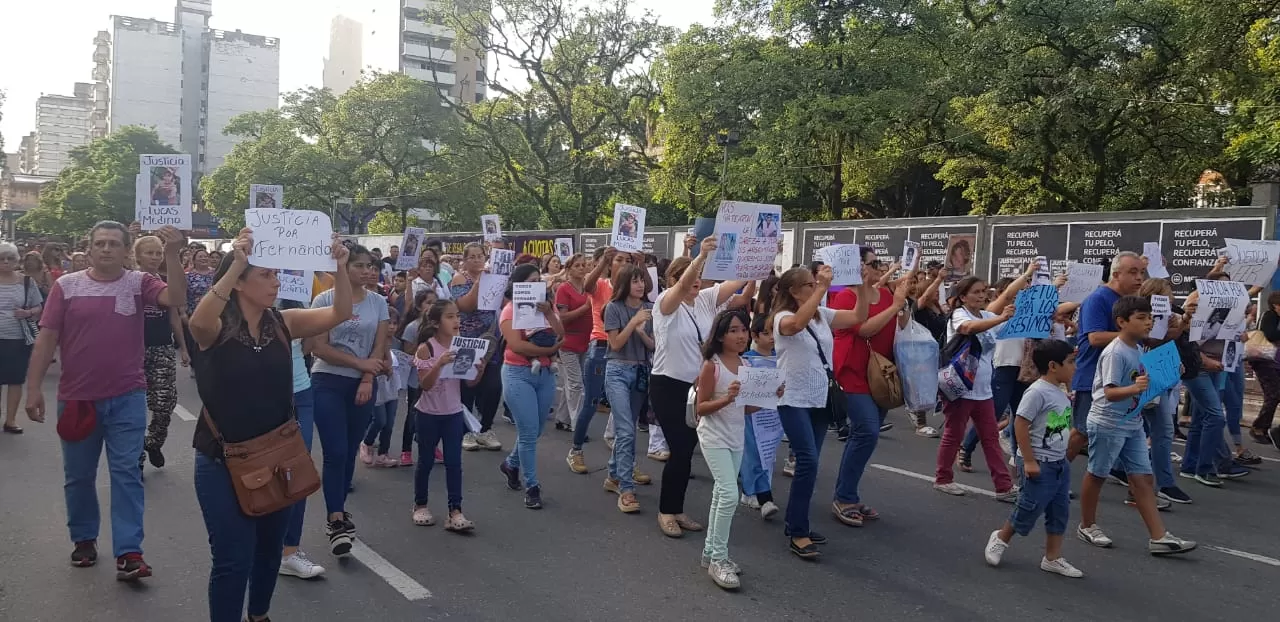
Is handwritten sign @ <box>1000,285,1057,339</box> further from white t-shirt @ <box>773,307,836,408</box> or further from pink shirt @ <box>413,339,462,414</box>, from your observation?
pink shirt @ <box>413,339,462,414</box>

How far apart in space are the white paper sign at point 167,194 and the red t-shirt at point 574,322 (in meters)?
2.95

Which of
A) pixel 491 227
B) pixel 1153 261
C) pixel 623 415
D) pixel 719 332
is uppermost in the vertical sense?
pixel 491 227

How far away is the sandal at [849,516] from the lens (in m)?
6.44

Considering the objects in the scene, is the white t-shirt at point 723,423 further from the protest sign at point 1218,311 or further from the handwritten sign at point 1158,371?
the protest sign at point 1218,311

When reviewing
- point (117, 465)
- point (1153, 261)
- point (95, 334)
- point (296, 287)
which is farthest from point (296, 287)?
point (1153, 261)

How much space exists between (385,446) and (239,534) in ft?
14.8

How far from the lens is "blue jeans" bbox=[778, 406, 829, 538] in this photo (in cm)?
569

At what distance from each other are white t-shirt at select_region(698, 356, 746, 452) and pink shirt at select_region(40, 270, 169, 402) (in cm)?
290

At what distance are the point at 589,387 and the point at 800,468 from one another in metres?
2.42

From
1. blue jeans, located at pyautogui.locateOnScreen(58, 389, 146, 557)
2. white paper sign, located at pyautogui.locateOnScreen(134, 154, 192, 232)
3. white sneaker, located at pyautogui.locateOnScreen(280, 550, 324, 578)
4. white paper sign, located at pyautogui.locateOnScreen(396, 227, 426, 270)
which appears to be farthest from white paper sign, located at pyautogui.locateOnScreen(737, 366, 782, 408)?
white paper sign, located at pyautogui.locateOnScreen(396, 227, 426, 270)

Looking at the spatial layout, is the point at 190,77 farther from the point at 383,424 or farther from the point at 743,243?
the point at 743,243

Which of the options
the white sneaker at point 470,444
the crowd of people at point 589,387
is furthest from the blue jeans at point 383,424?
the white sneaker at point 470,444

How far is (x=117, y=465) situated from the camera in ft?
16.4

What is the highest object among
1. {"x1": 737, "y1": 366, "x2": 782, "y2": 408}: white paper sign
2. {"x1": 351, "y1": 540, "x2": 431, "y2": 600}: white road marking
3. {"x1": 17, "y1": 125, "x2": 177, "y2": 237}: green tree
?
{"x1": 17, "y1": 125, "x2": 177, "y2": 237}: green tree
